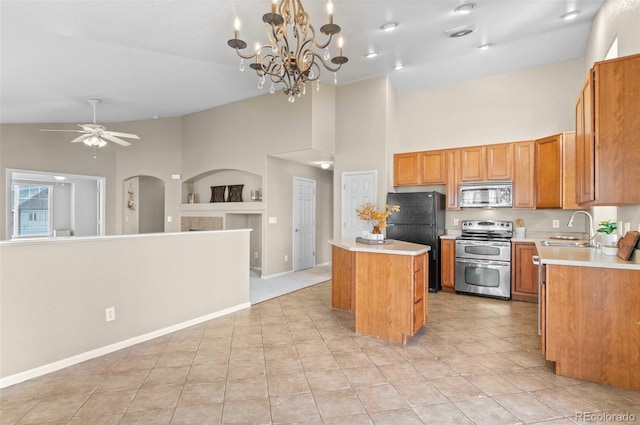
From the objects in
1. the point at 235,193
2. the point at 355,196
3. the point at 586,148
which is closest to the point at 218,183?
the point at 235,193

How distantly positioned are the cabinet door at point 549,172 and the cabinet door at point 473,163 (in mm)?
695

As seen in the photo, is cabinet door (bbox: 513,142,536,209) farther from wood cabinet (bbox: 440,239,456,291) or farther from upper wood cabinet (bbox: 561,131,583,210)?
wood cabinet (bbox: 440,239,456,291)

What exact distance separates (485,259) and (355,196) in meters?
2.28

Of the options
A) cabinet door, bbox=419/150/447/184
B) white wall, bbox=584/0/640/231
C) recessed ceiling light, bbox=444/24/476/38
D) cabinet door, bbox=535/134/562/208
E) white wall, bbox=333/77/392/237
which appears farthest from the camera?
white wall, bbox=333/77/392/237

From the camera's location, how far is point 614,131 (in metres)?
2.17

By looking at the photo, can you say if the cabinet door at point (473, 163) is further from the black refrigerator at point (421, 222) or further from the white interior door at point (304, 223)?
the white interior door at point (304, 223)

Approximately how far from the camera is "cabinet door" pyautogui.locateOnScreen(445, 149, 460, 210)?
512cm

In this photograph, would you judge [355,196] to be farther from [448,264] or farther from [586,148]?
[586,148]

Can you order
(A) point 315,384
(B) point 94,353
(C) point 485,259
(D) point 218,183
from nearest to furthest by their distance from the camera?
1. (A) point 315,384
2. (B) point 94,353
3. (C) point 485,259
4. (D) point 218,183

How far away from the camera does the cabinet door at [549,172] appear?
13.7 feet

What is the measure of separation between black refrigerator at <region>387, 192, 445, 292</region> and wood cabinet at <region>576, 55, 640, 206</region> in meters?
2.57

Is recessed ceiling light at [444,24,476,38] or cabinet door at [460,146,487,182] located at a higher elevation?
recessed ceiling light at [444,24,476,38]

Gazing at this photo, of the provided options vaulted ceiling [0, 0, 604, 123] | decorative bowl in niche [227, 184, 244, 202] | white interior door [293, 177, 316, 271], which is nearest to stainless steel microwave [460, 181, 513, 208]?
vaulted ceiling [0, 0, 604, 123]

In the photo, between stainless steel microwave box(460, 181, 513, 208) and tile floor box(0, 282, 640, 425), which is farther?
stainless steel microwave box(460, 181, 513, 208)
